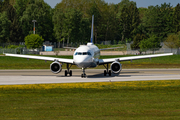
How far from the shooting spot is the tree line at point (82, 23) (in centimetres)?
13475

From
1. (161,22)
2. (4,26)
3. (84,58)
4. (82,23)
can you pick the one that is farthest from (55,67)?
(161,22)

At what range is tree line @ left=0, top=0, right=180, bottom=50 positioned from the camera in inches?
5305

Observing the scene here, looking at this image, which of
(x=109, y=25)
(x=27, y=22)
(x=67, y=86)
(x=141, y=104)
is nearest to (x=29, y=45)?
(x=27, y=22)

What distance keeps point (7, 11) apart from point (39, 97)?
131 m

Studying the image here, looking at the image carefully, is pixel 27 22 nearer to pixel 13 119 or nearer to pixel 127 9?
pixel 127 9

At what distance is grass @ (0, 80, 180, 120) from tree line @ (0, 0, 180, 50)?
315 feet

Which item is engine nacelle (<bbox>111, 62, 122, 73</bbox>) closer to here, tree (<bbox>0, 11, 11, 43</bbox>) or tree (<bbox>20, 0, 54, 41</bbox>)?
tree (<bbox>0, 11, 11, 43</bbox>)

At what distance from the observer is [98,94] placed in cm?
1931

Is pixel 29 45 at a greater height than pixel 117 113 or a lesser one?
greater

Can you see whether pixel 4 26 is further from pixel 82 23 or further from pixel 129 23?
pixel 129 23

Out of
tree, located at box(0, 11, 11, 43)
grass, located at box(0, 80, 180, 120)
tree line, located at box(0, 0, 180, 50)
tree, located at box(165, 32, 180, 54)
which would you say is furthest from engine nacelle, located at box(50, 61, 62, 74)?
tree, located at box(0, 11, 11, 43)

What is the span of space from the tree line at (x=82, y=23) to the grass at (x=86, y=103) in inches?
3778

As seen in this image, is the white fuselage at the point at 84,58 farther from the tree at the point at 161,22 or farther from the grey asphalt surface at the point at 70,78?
the tree at the point at 161,22

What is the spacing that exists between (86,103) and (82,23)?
124 metres
